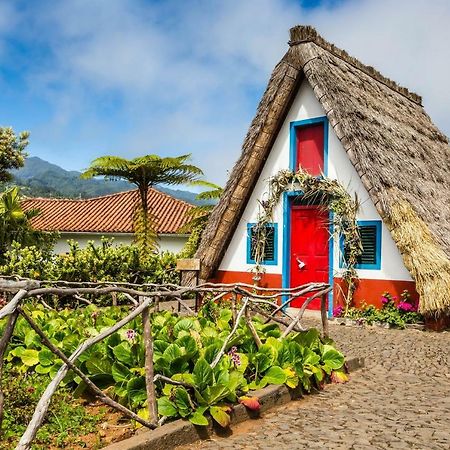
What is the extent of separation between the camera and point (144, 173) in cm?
1717

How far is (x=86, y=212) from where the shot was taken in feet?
113

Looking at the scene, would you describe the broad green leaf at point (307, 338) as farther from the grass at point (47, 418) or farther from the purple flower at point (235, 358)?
the grass at point (47, 418)

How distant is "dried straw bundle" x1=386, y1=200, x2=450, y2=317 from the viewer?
30.3 ft

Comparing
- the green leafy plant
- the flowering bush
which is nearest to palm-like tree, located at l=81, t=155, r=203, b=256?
the flowering bush

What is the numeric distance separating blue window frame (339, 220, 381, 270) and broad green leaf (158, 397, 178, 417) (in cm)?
730

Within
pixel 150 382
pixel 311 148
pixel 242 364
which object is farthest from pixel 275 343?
pixel 311 148

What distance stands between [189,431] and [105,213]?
30.1m

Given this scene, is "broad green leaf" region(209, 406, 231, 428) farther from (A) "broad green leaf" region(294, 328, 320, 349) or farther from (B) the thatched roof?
(B) the thatched roof

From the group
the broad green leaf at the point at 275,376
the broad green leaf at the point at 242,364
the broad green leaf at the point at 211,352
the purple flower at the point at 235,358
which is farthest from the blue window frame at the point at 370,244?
the broad green leaf at the point at 211,352

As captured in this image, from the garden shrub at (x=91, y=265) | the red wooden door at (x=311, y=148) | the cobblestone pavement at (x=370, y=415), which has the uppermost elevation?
the red wooden door at (x=311, y=148)

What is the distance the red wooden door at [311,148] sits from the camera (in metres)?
11.9

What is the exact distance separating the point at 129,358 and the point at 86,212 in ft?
99.6

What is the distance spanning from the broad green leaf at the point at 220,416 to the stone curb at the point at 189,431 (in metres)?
0.09

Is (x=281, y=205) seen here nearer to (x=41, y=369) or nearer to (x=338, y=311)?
(x=338, y=311)
